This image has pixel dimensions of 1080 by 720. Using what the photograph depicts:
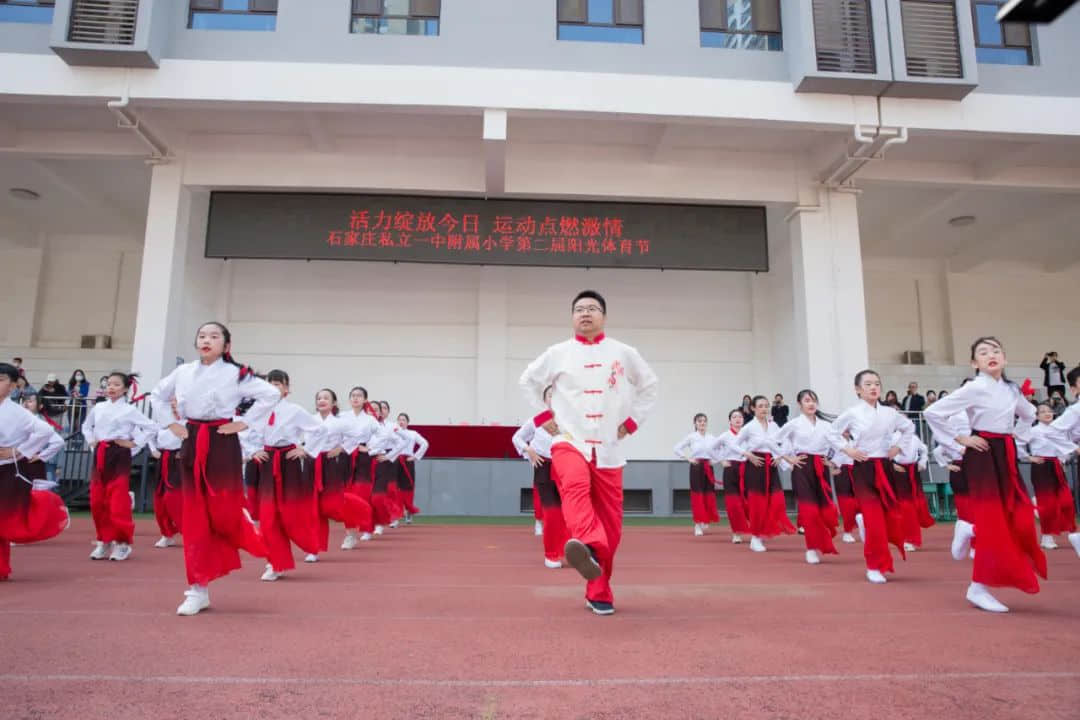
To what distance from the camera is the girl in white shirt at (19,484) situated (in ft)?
16.5

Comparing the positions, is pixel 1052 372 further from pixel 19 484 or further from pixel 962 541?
pixel 19 484

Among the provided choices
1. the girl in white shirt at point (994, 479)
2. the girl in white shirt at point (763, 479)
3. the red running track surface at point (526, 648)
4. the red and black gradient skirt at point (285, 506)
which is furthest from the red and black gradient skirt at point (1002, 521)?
the red and black gradient skirt at point (285, 506)

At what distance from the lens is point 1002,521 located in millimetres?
4121

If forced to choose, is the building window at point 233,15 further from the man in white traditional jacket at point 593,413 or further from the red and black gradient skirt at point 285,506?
the man in white traditional jacket at point 593,413

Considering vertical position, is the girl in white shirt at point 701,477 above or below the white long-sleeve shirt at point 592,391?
below

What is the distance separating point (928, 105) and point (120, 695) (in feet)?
39.8

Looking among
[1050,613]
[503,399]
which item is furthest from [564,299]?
[1050,613]

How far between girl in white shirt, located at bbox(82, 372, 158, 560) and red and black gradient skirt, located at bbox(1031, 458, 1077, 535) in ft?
28.6

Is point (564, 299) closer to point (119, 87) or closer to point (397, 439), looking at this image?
point (397, 439)

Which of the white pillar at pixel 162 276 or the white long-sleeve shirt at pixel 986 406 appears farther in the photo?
the white pillar at pixel 162 276

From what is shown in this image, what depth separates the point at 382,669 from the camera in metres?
2.78

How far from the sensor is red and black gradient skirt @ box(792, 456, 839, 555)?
263 inches

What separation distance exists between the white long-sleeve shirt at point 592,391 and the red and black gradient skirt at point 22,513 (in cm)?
384

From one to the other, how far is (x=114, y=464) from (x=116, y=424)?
15.7 inches
